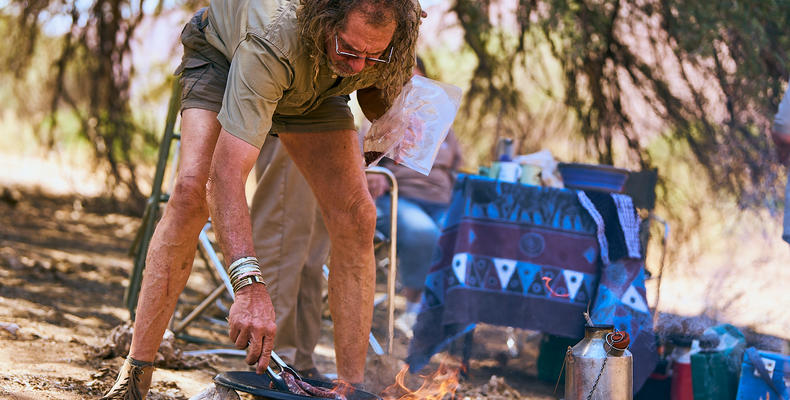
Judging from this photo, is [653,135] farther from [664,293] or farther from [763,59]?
[664,293]

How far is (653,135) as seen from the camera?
5473 mm

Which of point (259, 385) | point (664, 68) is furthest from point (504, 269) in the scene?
point (664, 68)

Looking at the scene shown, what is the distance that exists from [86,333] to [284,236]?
1.10 m

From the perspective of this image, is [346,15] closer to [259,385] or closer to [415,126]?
[415,126]

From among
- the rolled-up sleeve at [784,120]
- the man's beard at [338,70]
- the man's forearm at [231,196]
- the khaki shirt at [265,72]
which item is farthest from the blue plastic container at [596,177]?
the man's forearm at [231,196]

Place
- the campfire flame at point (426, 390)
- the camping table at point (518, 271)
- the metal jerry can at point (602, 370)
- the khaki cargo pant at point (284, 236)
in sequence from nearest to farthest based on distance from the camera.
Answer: the metal jerry can at point (602, 370) → the campfire flame at point (426, 390) → the khaki cargo pant at point (284, 236) → the camping table at point (518, 271)

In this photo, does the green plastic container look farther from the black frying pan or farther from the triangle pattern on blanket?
the black frying pan

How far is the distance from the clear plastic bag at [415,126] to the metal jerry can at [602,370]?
84cm

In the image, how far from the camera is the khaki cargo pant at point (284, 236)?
11.1 ft

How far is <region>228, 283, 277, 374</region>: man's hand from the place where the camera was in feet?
6.77

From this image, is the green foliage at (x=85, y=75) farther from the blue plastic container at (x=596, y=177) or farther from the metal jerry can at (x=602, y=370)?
the metal jerry can at (x=602, y=370)

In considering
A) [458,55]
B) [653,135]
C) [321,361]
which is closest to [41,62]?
[458,55]

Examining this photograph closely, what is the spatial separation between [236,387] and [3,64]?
21.8 feet

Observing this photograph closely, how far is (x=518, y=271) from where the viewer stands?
12.3 feet
